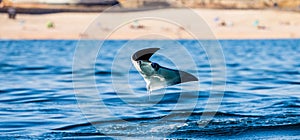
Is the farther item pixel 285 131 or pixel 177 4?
pixel 177 4

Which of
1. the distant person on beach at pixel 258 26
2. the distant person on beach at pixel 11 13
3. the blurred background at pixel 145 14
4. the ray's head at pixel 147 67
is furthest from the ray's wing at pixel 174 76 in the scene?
the distant person on beach at pixel 11 13

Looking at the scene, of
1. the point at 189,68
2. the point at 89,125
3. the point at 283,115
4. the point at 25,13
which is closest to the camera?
the point at 89,125

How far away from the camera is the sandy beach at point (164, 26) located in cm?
5941

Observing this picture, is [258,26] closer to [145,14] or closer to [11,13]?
[145,14]

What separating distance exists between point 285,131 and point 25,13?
6453 cm

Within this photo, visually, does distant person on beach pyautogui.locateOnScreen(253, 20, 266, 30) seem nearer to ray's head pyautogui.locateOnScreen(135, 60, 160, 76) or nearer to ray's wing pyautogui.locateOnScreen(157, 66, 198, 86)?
ray's wing pyautogui.locateOnScreen(157, 66, 198, 86)

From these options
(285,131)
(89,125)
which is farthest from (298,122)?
(89,125)

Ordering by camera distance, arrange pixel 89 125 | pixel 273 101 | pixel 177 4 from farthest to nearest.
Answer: pixel 177 4 < pixel 273 101 < pixel 89 125

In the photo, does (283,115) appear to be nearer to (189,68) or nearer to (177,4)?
(189,68)

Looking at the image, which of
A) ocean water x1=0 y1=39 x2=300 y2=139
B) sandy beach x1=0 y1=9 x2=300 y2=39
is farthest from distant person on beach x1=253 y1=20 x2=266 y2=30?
ocean water x1=0 y1=39 x2=300 y2=139

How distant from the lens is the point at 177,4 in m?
77.7

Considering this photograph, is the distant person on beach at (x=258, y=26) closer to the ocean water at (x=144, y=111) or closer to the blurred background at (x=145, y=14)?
the blurred background at (x=145, y=14)

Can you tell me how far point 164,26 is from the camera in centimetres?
6369

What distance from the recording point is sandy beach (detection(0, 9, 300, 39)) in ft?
195
